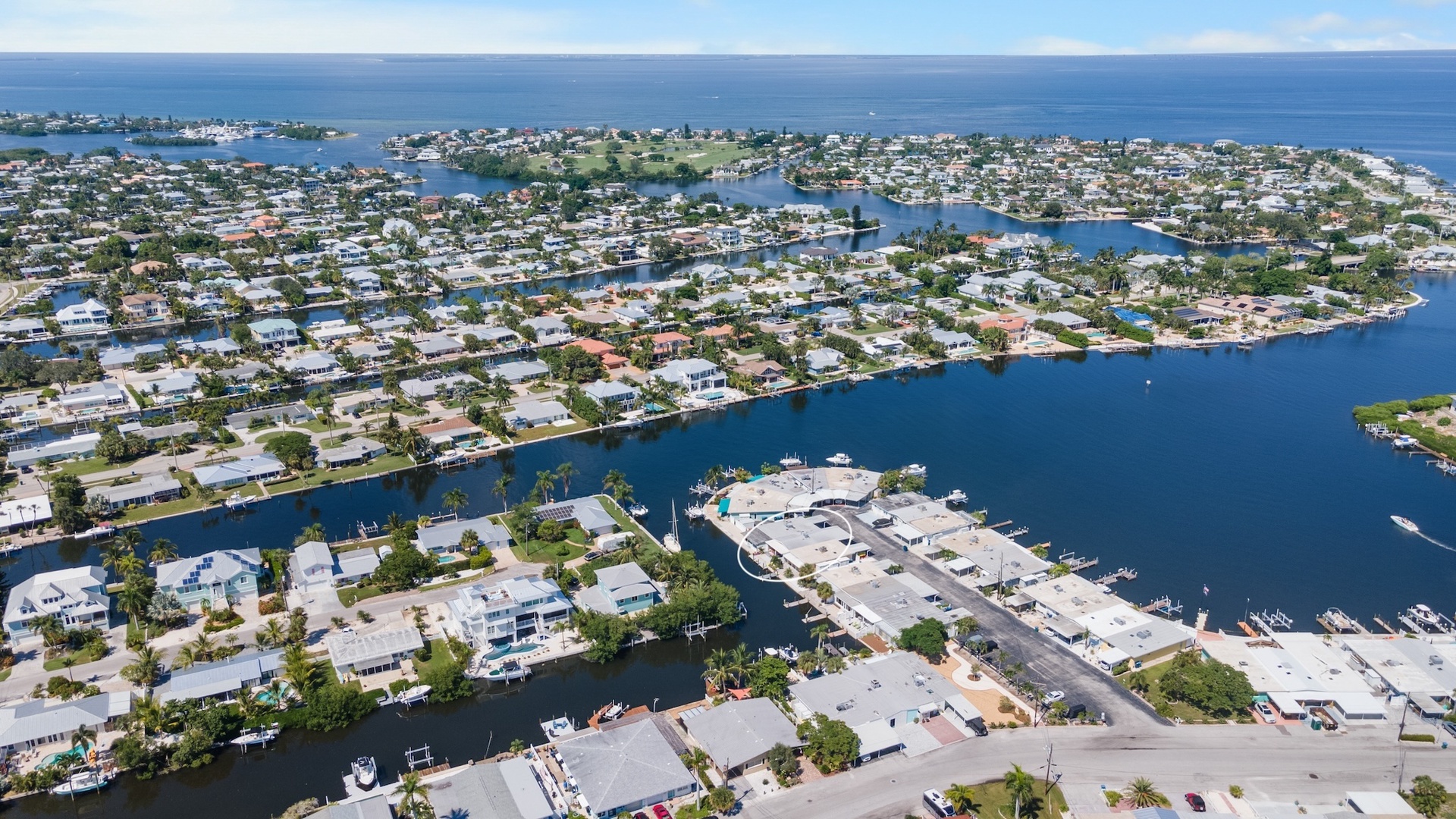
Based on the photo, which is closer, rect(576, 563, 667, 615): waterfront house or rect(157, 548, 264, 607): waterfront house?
rect(576, 563, 667, 615): waterfront house

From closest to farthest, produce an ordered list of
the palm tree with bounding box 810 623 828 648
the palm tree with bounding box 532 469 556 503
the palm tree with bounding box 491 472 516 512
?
the palm tree with bounding box 810 623 828 648 < the palm tree with bounding box 491 472 516 512 < the palm tree with bounding box 532 469 556 503

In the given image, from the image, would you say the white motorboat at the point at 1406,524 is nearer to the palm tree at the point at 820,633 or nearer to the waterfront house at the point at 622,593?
the palm tree at the point at 820,633

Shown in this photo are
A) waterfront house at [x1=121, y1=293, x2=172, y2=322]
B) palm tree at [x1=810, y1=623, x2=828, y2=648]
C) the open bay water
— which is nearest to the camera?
the open bay water

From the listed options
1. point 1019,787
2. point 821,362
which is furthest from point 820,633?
point 821,362

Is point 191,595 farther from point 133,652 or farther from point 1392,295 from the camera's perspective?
point 1392,295

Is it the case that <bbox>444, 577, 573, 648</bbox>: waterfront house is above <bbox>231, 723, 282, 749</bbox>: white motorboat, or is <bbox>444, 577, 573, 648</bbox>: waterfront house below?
above

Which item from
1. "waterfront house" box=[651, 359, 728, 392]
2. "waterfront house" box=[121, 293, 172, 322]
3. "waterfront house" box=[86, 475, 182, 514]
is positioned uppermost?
"waterfront house" box=[121, 293, 172, 322]

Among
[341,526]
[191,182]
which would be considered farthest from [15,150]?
[341,526]

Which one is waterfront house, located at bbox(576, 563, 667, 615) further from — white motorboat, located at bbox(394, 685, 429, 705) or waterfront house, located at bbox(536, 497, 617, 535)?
white motorboat, located at bbox(394, 685, 429, 705)


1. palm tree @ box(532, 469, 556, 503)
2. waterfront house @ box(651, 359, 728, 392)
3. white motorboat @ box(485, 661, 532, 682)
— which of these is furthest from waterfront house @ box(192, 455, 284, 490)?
waterfront house @ box(651, 359, 728, 392)
